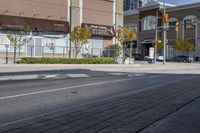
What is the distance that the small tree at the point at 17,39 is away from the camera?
42438 millimetres

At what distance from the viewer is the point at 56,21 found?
1946 inches

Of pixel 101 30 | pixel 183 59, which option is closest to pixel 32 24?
pixel 101 30

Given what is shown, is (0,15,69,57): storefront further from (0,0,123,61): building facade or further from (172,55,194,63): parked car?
(172,55,194,63): parked car

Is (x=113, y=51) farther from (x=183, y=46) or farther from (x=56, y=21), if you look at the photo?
(x=183, y=46)

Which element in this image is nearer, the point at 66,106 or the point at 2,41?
the point at 66,106

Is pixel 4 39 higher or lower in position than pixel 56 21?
lower

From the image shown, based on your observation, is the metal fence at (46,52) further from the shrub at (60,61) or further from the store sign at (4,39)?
the shrub at (60,61)

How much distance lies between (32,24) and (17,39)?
3494 mm

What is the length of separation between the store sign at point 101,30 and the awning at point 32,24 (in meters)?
3.45

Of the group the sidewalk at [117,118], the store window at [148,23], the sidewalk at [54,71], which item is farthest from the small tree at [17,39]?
the store window at [148,23]

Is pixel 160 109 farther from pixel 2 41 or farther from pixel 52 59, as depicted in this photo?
pixel 2 41

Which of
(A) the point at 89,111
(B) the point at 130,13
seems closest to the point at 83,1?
(A) the point at 89,111

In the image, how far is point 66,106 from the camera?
12.1 metres

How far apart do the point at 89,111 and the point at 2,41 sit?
3551 cm
